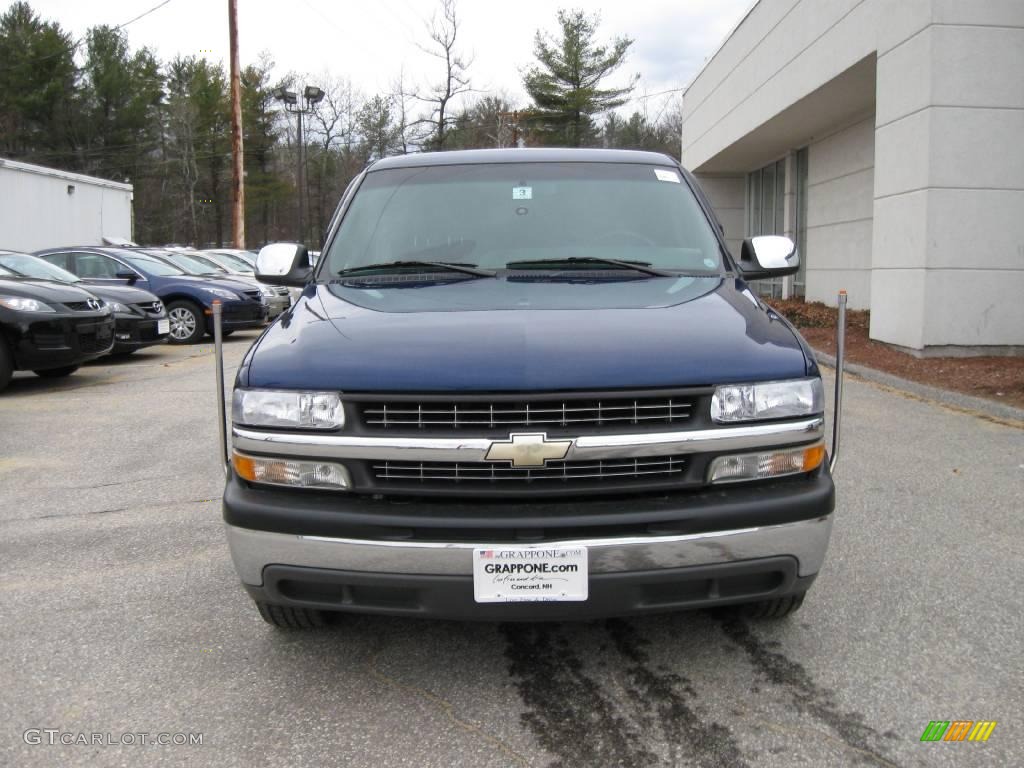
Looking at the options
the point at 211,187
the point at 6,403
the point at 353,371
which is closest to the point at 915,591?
the point at 353,371

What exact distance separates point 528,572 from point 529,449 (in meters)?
0.35

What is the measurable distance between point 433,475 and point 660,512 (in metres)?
0.68

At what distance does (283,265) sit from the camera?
158 inches

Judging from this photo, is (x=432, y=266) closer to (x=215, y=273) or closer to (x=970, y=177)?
(x=970, y=177)

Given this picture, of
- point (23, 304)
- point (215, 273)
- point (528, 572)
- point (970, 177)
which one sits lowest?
point (528, 572)

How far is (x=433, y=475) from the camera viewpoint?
2568mm

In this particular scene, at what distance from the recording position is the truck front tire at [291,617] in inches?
116

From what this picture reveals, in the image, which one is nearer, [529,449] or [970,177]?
[529,449]

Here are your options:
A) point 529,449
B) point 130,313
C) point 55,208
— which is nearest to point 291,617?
point 529,449

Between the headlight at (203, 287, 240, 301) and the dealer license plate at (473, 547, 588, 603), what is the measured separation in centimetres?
1232

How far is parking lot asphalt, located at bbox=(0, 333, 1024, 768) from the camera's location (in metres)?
2.48

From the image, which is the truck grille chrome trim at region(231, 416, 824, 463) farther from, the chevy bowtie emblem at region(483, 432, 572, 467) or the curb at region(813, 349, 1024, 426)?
the curb at region(813, 349, 1024, 426)

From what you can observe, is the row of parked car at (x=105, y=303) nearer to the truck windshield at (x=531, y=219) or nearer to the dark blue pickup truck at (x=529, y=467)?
the truck windshield at (x=531, y=219)

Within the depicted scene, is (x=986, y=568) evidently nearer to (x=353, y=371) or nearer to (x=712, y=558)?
(x=712, y=558)
